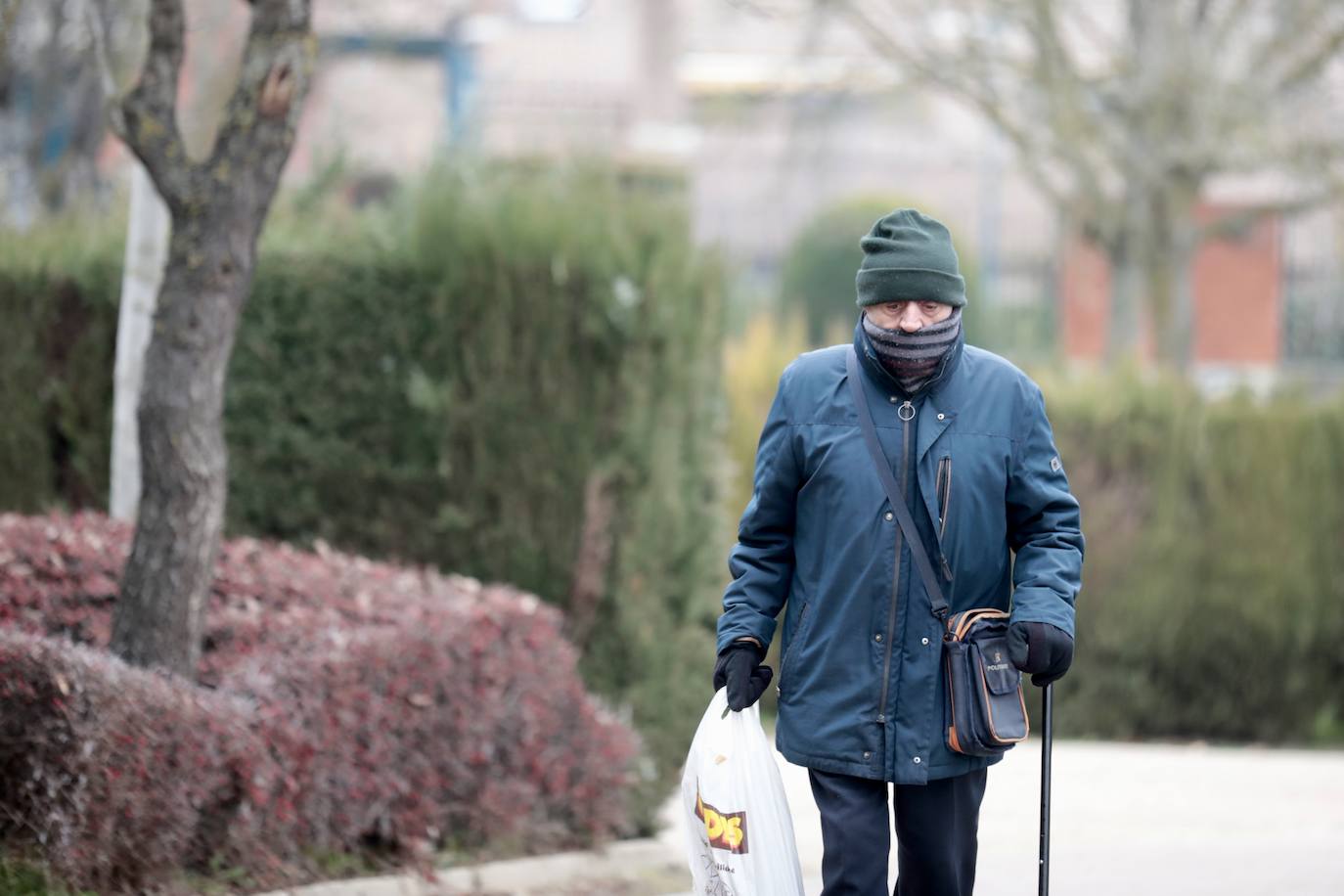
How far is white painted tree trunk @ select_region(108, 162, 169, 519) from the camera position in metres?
6.86

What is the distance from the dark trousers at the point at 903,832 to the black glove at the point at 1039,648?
0.33 meters

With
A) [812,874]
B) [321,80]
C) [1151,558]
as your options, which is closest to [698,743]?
[812,874]

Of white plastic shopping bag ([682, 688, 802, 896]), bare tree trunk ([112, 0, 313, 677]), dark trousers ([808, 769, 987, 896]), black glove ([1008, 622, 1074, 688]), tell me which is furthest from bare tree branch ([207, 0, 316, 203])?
black glove ([1008, 622, 1074, 688])

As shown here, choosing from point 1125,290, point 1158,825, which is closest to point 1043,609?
point 1158,825

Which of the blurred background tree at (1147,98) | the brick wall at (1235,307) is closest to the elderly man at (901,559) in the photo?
the blurred background tree at (1147,98)

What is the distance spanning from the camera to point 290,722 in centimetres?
498

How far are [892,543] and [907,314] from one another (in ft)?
1.65

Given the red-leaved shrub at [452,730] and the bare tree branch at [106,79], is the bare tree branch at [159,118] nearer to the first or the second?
the bare tree branch at [106,79]

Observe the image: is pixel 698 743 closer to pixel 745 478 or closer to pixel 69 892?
pixel 69 892

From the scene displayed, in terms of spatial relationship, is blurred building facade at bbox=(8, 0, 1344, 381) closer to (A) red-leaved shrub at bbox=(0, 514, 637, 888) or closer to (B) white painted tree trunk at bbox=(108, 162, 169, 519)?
(B) white painted tree trunk at bbox=(108, 162, 169, 519)

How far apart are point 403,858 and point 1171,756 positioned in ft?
18.6

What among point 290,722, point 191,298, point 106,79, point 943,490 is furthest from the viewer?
point 106,79

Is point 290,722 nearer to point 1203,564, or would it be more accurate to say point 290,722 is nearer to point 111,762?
point 111,762

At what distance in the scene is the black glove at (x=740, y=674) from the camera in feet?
12.8
